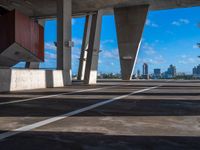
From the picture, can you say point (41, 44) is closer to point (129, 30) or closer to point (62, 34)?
point (62, 34)

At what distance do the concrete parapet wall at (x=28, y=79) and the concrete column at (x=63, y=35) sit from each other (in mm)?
1150

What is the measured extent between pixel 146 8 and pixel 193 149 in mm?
35745

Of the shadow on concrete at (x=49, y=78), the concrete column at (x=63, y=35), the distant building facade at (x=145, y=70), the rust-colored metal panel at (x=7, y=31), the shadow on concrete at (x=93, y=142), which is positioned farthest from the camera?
the distant building facade at (x=145, y=70)

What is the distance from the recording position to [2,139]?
5.02m

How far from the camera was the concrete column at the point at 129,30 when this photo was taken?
3956 cm

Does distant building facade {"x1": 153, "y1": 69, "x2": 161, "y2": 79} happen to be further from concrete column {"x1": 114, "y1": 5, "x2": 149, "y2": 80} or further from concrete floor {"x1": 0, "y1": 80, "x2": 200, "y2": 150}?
concrete floor {"x1": 0, "y1": 80, "x2": 200, "y2": 150}

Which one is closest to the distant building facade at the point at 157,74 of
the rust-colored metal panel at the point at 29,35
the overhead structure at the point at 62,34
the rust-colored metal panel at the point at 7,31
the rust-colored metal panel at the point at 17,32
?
the overhead structure at the point at 62,34

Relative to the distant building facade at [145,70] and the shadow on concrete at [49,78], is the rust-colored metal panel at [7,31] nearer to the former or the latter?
the shadow on concrete at [49,78]

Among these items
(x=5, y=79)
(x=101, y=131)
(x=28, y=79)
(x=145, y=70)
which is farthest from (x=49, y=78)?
(x=145, y=70)

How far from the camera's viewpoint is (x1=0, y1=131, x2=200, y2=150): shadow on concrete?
4.50 metres

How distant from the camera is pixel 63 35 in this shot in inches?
1046

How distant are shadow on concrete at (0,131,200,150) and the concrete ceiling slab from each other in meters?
27.9

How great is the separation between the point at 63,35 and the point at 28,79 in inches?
281

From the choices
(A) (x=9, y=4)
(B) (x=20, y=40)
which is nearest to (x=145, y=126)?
(B) (x=20, y=40)
